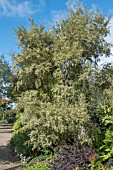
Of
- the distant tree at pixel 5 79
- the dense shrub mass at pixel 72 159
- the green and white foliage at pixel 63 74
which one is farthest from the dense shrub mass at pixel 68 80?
the distant tree at pixel 5 79

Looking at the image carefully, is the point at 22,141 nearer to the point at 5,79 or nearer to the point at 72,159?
the point at 72,159

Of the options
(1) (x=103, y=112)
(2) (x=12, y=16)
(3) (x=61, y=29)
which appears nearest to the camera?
(1) (x=103, y=112)

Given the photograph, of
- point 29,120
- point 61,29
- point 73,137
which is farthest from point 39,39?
point 73,137

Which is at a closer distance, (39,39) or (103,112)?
(103,112)

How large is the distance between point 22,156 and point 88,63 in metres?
5.13

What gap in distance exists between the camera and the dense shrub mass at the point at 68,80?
7.94 m

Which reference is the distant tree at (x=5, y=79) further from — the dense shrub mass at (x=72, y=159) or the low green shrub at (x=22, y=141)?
the dense shrub mass at (x=72, y=159)

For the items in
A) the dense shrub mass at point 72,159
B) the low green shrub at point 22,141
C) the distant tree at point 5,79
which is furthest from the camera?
the distant tree at point 5,79

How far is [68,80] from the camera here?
340 inches

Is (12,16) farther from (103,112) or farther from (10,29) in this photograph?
(103,112)

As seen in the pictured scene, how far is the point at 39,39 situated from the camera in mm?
8930

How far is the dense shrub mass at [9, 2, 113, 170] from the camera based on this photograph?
313 inches

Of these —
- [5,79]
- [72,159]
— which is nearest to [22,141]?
[72,159]

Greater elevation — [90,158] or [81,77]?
[81,77]
